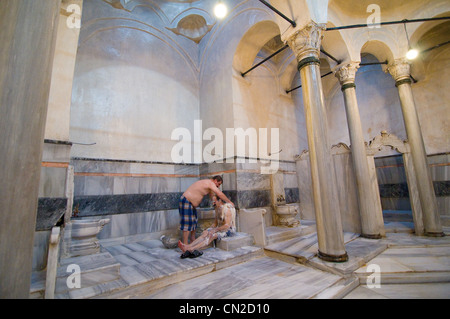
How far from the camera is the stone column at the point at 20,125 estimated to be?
4.66ft

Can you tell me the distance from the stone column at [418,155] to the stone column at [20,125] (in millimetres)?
7136

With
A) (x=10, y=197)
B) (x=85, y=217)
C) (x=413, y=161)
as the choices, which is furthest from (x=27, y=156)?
(x=413, y=161)

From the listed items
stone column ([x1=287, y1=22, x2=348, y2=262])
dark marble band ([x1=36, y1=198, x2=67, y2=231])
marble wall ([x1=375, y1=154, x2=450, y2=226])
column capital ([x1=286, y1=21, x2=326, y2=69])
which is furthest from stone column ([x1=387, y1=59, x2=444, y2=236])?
dark marble band ([x1=36, y1=198, x2=67, y2=231])

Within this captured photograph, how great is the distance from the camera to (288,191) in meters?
6.85

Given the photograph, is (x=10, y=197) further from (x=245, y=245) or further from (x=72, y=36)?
(x=245, y=245)

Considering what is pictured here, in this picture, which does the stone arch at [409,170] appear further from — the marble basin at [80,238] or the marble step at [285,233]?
the marble basin at [80,238]

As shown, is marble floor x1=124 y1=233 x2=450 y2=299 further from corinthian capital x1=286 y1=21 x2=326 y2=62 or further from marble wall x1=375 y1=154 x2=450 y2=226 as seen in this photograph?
corinthian capital x1=286 y1=21 x2=326 y2=62

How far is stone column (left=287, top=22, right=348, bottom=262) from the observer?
354 cm

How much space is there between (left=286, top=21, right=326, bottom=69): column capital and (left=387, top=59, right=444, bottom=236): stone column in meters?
3.24

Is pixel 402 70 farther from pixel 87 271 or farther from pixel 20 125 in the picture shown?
pixel 87 271

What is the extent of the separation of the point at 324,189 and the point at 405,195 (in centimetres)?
544

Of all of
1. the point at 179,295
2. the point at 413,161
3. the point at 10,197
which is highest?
the point at 413,161

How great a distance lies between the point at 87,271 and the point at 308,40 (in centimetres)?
525

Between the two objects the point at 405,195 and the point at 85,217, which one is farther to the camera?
the point at 405,195
